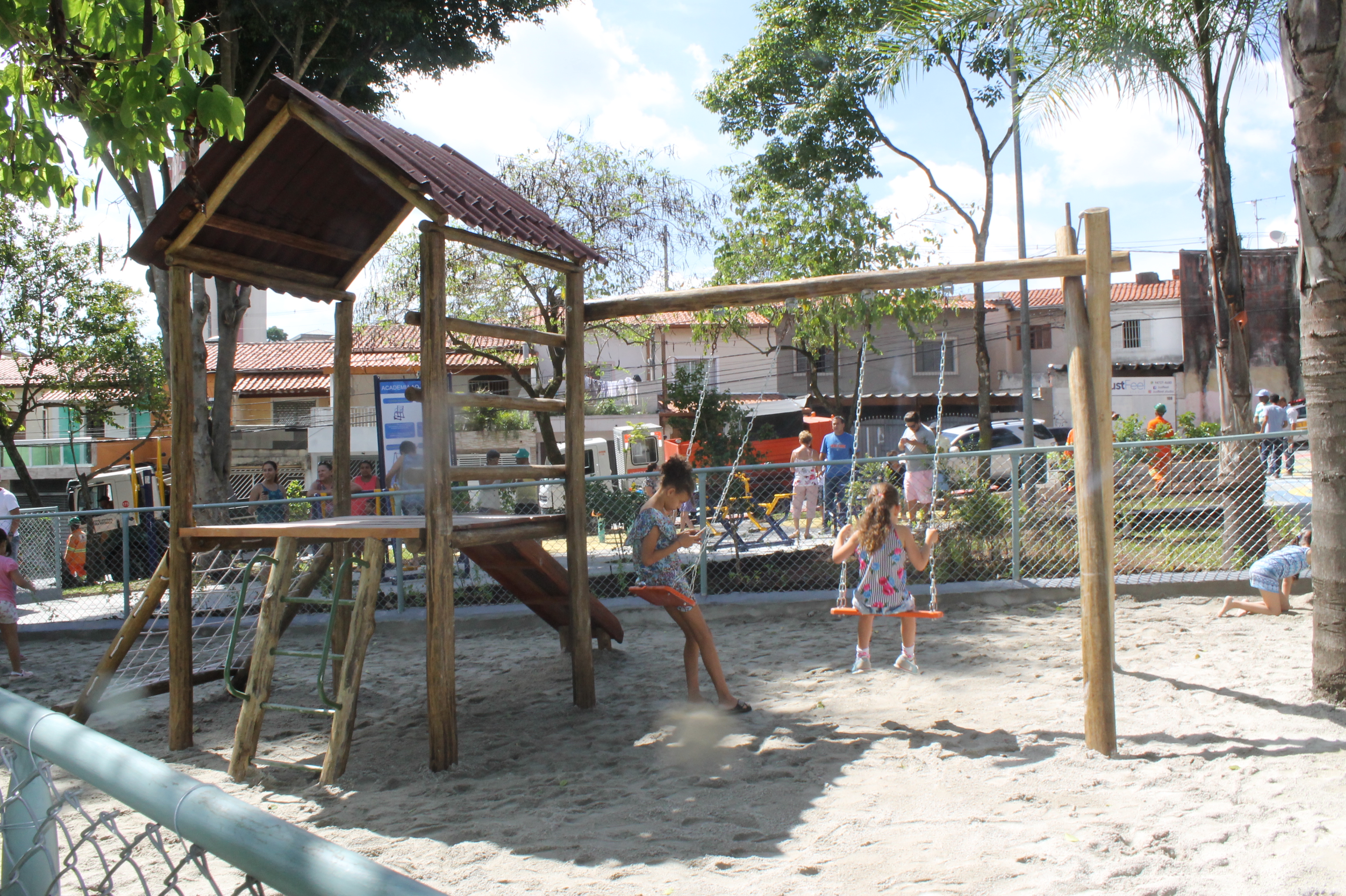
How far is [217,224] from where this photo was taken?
18.9 ft

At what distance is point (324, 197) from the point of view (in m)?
6.30

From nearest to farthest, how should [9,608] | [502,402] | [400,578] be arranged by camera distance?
[502,402] → [9,608] → [400,578]

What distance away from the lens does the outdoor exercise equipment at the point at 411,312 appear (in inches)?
193

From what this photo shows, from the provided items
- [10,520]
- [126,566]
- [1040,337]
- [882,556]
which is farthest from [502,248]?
[1040,337]

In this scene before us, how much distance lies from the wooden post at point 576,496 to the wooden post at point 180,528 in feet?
7.44

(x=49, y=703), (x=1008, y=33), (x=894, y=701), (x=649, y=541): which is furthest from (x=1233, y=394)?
(x=49, y=703)

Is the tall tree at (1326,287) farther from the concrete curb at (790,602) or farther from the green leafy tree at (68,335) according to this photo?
the green leafy tree at (68,335)

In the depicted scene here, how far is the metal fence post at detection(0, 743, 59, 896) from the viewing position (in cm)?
164

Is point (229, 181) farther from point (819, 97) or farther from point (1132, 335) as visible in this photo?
point (1132, 335)

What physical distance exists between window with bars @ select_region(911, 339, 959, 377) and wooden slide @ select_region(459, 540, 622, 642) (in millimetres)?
33372

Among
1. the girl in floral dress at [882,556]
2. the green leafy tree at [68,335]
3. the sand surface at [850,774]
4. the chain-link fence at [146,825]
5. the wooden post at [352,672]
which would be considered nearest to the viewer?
the chain-link fence at [146,825]

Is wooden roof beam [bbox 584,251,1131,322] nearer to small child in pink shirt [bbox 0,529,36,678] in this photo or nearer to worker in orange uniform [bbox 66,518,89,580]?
small child in pink shirt [bbox 0,529,36,678]

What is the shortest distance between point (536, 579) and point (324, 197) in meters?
2.95

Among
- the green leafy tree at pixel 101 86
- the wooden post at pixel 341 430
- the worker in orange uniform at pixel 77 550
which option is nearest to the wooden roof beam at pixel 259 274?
the wooden post at pixel 341 430
